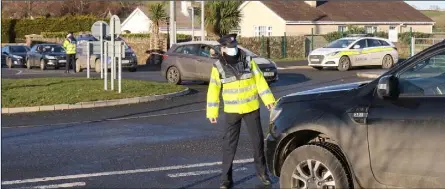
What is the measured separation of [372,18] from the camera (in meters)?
54.6

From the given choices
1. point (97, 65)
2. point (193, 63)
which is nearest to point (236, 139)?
point (193, 63)

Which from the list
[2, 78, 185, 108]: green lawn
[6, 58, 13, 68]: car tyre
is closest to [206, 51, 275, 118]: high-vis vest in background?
[2, 78, 185, 108]: green lawn

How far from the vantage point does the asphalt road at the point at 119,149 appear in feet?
26.7

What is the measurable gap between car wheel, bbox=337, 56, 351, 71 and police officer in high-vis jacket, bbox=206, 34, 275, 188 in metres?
22.0

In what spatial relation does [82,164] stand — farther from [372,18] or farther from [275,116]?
[372,18]

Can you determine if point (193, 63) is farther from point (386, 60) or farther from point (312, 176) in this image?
point (312, 176)

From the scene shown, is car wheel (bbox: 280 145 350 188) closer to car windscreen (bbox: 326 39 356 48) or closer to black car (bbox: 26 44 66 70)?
car windscreen (bbox: 326 39 356 48)

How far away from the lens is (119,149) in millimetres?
10336

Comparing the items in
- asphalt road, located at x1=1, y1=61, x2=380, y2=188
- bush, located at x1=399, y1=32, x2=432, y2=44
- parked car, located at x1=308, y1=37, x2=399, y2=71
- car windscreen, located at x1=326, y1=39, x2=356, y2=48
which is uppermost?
bush, located at x1=399, y1=32, x2=432, y2=44

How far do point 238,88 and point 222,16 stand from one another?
34.2 metres

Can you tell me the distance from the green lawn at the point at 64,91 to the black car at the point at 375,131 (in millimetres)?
11014

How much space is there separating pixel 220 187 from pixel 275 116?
1130 millimetres

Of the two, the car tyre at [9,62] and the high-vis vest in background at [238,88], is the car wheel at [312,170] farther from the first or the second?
the car tyre at [9,62]

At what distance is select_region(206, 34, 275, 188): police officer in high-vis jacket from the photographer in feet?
24.6
